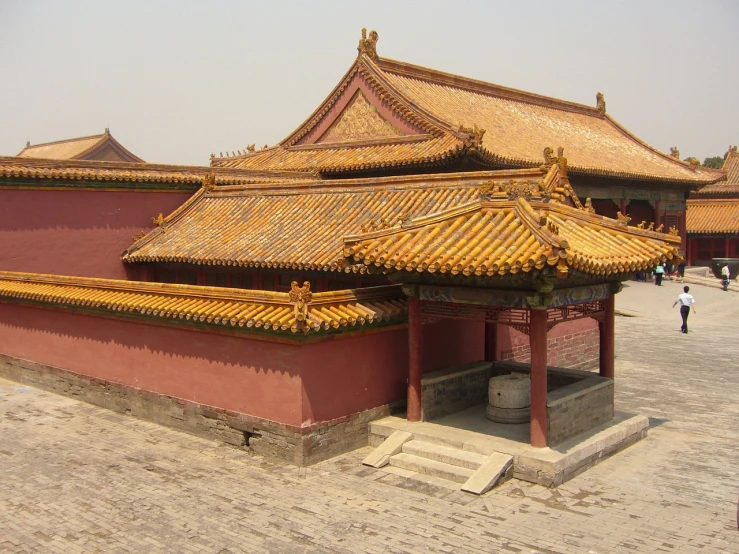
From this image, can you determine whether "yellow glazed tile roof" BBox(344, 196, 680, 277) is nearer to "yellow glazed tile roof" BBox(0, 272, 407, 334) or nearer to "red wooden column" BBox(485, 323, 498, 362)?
"yellow glazed tile roof" BBox(0, 272, 407, 334)

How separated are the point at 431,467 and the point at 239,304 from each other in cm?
392

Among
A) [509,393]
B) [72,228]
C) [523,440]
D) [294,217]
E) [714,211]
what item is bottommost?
[523,440]

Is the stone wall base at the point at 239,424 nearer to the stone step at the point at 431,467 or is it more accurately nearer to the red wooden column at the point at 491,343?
the stone step at the point at 431,467

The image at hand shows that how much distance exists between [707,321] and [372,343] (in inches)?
793

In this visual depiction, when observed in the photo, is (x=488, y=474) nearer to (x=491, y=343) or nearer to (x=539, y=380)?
(x=539, y=380)

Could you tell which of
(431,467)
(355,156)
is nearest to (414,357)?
(431,467)

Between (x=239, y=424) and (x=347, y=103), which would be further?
(x=347, y=103)

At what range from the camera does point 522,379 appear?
12461 mm

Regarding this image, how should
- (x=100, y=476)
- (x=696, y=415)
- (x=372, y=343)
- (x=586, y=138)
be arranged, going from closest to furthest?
1. (x=100, y=476)
2. (x=372, y=343)
3. (x=696, y=415)
4. (x=586, y=138)

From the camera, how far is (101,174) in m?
18.5

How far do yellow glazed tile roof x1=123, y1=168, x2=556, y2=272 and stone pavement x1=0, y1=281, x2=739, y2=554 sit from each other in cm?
398

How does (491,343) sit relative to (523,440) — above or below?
above

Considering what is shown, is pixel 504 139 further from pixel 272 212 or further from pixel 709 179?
pixel 709 179

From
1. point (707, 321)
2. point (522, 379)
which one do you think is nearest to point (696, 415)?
point (522, 379)
